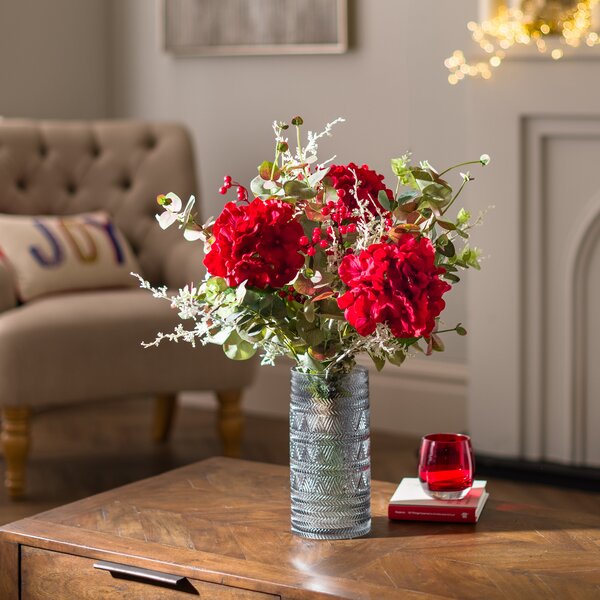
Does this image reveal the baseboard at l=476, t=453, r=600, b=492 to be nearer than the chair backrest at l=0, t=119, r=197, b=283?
Yes

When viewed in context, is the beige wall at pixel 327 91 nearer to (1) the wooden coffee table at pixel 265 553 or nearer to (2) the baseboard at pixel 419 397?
(2) the baseboard at pixel 419 397

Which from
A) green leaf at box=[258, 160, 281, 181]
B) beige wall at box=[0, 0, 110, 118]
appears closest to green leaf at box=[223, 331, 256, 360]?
green leaf at box=[258, 160, 281, 181]

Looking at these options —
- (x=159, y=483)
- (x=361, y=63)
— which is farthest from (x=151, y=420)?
(x=159, y=483)

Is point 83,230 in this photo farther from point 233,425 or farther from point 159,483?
point 159,483

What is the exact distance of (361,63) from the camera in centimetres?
380

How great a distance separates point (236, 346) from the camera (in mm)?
1586

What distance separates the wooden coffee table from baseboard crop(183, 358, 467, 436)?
6.22 ft

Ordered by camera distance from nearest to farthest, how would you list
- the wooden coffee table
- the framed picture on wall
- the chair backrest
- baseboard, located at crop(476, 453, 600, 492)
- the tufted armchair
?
the wooden coffee table
the tufted armchair
baseboard, located at crop(476, 453, 600, 492)
the chair backrest
the framed picture on wall

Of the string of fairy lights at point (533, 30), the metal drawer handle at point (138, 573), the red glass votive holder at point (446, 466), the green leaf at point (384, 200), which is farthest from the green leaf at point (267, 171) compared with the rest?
the string of fairy lights at point (533, 30)

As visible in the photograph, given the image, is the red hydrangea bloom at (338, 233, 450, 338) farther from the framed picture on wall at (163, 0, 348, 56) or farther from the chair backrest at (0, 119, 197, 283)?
the framed picture on wall at (163, 0, 348, 56)

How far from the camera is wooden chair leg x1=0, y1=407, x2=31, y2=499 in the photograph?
117 inches

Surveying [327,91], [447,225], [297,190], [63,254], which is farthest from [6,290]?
[447,225]

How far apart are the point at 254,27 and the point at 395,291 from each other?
2.74 meters

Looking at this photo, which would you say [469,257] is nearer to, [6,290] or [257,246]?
[257,246]
